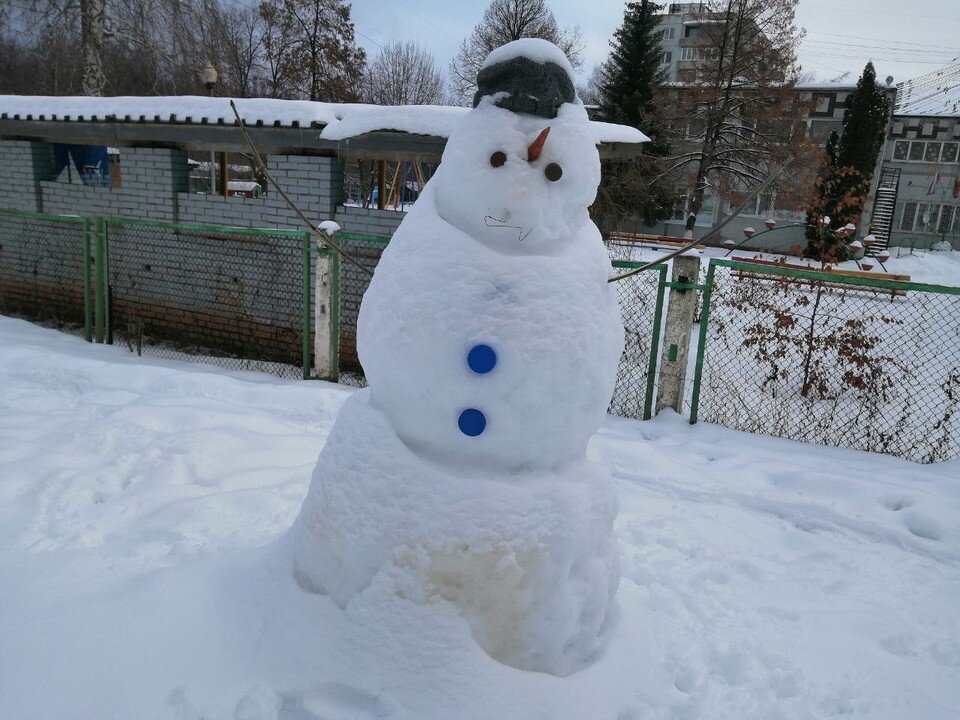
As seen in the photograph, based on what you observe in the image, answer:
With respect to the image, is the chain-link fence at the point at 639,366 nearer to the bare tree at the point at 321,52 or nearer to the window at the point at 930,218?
the bare tree at the point at 321,52

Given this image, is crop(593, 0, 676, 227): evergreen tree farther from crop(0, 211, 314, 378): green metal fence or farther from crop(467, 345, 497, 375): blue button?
crop(467, 345, 497, 375): blue button

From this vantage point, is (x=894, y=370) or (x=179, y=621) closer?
(x=179, y=621)

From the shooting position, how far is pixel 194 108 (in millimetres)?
7398

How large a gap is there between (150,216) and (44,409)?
4.34 metres

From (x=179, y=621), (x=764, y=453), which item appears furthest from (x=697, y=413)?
(x=179, y=621)

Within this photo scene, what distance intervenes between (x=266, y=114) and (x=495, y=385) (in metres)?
5.98

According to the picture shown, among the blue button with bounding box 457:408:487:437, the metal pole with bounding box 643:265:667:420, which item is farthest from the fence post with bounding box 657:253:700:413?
the blue button with bounding box 457:408:487:437

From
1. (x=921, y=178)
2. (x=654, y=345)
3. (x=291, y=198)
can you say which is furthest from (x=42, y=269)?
(x=921, y=178)

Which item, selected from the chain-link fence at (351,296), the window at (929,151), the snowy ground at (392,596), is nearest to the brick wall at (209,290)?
the chain-link fence at (351,296)

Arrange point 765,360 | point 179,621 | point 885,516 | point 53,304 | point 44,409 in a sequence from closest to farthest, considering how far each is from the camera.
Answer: point 179,621
point 885,516
point 44,409
point 765,360
point 53,304

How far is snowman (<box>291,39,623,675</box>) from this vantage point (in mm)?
2104

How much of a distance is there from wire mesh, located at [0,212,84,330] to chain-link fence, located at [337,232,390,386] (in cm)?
385

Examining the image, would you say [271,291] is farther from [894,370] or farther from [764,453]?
[894,370]

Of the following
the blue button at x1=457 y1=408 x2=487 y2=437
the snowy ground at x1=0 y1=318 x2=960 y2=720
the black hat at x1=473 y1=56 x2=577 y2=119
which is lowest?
the snowy ground at x1=0 y1=318 x2=960 y2=720
